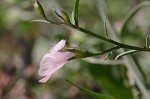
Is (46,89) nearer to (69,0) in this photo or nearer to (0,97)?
(0,97)

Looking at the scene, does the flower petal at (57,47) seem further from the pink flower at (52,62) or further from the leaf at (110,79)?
the leaf at (110,79)

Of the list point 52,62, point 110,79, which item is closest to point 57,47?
point 52,62

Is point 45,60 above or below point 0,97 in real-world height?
above

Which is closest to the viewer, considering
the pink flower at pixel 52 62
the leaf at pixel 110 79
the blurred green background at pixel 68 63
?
the pink flower at pixel 52 62

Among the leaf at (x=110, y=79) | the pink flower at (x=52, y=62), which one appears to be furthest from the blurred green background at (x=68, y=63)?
the pink flower at (x=52, y=62)

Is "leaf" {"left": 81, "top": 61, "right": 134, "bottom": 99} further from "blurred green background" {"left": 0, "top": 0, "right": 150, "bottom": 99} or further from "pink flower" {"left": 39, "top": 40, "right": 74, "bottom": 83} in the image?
"pink flower" {"left": 39, "top": 40, "right": 74, "bottom": 83}

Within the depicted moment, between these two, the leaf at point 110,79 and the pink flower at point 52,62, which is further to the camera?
the leaf at point 110,79

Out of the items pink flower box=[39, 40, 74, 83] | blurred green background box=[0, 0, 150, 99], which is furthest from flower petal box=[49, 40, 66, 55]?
blurred green background box=[0, 0, 150, 99]

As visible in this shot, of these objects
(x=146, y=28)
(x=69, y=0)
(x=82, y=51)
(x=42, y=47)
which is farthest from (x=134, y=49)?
(x=69, y=0)
